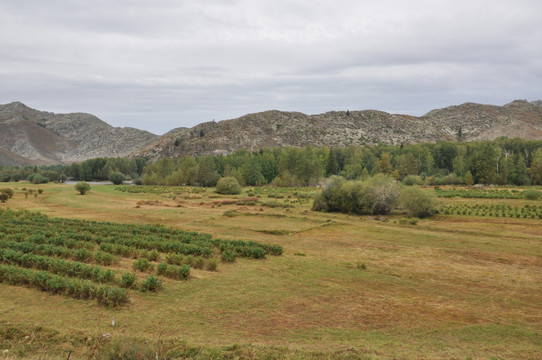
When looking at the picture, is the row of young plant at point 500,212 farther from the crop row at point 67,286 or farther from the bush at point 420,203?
the crop row at point 67,286

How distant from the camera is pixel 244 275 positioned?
22.4 m

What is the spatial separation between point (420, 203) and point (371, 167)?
81.8 meters

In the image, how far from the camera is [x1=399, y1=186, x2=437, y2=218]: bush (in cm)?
5403

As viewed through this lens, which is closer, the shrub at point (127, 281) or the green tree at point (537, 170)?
the shrub at point (127, 281)

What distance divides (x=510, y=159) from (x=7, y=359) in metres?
128

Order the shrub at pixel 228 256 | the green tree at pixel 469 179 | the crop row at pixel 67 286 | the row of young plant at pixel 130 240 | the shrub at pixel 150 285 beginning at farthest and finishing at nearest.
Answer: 1. the green tree at pixel 469 179
2. the row of young plant at pixel 130 240
3. the shrub at pixel 228 256
4. the shrub at pixel 150 285
5. the crop row at pixel 67 286

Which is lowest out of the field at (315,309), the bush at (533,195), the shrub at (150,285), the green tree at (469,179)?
the field at (315,309)

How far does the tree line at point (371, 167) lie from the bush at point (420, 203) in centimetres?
4918

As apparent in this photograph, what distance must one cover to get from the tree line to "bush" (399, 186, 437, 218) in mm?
49179

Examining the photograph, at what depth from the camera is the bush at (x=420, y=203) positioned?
54.0m

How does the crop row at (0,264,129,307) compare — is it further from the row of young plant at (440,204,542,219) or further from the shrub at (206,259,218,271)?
the row of young plant at (440,204,542,219)

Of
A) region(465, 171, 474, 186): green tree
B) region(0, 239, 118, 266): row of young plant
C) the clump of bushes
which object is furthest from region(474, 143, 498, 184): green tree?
region(0, 239, 118, 266): row of young plant

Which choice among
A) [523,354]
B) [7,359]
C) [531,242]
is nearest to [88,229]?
[7,359]

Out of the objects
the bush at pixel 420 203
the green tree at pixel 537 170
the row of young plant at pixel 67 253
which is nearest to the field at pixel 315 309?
the row of young plant at pixel 67 253
